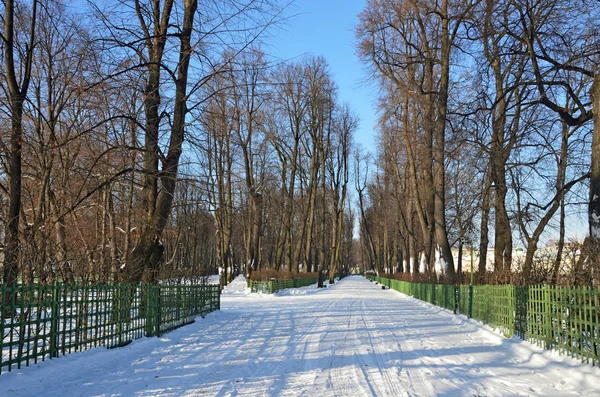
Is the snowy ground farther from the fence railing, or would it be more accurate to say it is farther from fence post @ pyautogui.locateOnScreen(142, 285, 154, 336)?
fence post @ pyautogui.locateOnScreen(142, 285, 154, 336)

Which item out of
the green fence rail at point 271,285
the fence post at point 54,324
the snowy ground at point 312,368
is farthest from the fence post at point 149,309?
the green fence rail at point 271,285

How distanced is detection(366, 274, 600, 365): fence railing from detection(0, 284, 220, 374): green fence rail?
836 centimetres

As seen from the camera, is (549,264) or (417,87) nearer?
(549,264)

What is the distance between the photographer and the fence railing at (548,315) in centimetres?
858

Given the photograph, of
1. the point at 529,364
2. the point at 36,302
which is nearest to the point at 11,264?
the point at 36,302

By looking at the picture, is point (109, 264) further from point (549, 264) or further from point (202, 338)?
point (549, 264)

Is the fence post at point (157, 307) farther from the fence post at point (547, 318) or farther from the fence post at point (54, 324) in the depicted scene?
the fence post at point (547, 318)

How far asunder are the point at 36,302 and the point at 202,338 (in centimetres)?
545

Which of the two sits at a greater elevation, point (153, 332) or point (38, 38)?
point (38, 38)

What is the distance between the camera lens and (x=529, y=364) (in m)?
9.60

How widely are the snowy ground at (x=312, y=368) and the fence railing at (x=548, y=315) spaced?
0.29m

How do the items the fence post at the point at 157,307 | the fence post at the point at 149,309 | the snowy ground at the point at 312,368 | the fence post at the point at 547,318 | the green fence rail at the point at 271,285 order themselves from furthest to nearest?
the green fence rail at the point at 271,285 < the fence post at the point at 157,307 < the fence post at the point at 149,309 < the fence post at the point at 547,318 < the snowy ground at the point at 312,368

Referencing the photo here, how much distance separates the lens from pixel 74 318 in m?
9.05

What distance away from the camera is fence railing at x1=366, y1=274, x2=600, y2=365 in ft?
28.1
